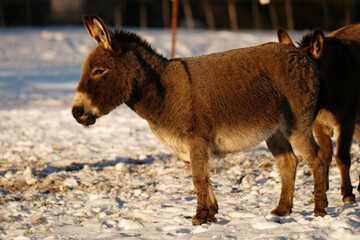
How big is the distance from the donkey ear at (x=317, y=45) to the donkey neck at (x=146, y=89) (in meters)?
1.96

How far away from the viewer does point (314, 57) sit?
6102mm

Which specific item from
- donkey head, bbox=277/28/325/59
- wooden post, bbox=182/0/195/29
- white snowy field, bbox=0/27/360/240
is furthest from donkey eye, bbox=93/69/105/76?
wooden post, bbox=182/0/195/29

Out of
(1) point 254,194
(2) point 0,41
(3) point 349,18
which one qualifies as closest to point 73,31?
(2) point 0,41

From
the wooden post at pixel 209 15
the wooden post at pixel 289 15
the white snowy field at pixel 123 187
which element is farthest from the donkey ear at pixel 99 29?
the wooden post at pixel 209 15

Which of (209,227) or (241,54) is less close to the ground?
(241,54)

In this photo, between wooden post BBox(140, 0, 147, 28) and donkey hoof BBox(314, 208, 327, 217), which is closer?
donkey hoof BBox(314, 208, 327, 217)

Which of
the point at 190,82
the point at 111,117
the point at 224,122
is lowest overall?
the point at 111,117

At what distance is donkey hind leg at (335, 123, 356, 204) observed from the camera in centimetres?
605

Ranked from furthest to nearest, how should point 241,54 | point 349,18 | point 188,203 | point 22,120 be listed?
point 349,18, point 22,120, point 188,203, point 241,54

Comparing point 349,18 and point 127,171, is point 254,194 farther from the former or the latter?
point 349,18

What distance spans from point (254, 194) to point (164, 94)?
1.88m

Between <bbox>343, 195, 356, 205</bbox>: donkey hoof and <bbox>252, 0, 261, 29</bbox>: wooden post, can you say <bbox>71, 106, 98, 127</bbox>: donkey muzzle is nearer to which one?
<bbox>343, 195, 356, 205</bbox>: donkey hoof

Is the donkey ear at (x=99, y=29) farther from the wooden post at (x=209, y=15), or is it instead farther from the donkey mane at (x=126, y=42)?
the wooden post at (x=209, y=15)

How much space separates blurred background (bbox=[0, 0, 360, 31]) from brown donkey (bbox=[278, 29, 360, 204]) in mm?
23709
